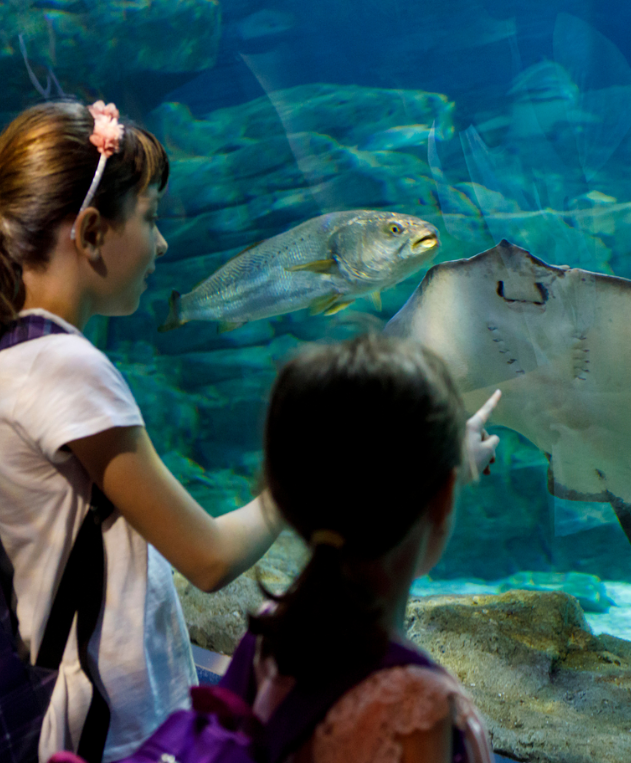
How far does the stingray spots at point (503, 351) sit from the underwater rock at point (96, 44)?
6.06 feet

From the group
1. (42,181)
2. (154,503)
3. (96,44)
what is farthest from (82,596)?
(96,44)

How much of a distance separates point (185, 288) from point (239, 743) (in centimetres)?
272

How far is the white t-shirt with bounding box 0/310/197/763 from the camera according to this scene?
750mm

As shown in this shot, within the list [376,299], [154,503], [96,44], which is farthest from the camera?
[96,44]

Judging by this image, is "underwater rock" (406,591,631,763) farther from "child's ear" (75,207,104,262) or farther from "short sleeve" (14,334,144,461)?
"child's ear" (75,207,104,262)

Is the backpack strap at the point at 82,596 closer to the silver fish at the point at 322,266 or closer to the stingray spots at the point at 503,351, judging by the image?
the silver fish at the point at 322,266

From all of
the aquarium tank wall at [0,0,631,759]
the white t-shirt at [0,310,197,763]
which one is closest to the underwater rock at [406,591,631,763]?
the aquarium tank wall at [0,0,631,759]

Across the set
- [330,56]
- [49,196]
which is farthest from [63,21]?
[49,196]

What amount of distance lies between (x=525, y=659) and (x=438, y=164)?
1455mm

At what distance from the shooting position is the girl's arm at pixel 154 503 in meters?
0.75

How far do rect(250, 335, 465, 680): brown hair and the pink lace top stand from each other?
3 cm

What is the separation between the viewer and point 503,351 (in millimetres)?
1718

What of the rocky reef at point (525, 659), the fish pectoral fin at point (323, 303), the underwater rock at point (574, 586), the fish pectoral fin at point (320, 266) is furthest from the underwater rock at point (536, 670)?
the fish pectoral fin at point (320, 266)

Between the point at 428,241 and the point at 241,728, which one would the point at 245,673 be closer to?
the point at 241,728
